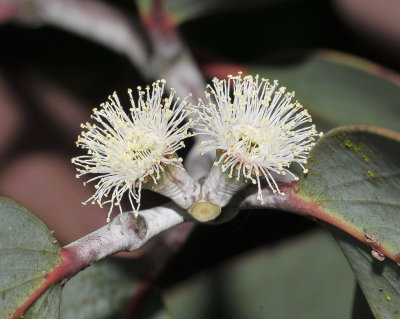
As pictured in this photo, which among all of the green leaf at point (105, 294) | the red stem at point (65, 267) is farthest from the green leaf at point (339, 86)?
the red stem at point (65, 267)

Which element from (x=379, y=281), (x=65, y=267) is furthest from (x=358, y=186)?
(x=65, y=267)

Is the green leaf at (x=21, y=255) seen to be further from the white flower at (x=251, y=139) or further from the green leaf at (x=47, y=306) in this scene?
the white flower at (x=251, y=139)

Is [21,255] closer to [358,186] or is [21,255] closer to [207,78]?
[358,186]

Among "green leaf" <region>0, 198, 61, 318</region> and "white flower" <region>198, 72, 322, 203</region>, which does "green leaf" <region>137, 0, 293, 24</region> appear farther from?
"green leaf" <region>0, 198, 61, 318</region>

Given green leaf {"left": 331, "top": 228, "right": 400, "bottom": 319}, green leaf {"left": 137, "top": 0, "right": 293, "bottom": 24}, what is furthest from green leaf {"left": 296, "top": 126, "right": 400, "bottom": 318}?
green leaf {"left": 137, "top": 0, "right": 293, "bottom": 24}

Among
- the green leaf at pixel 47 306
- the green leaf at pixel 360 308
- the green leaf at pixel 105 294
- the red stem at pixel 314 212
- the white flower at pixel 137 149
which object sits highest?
the white flower at pixel 137 149
